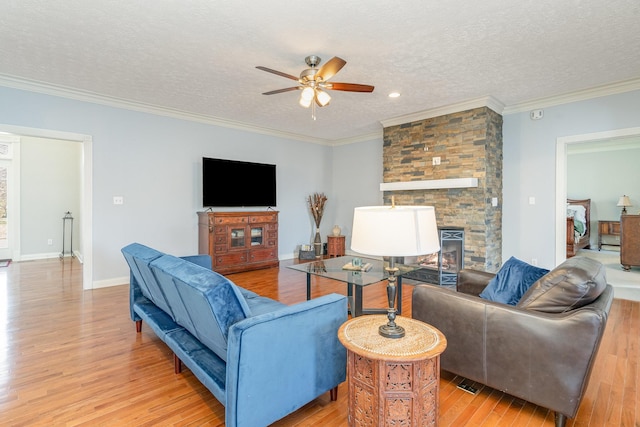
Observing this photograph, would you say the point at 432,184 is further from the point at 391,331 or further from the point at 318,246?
the point at 391,331

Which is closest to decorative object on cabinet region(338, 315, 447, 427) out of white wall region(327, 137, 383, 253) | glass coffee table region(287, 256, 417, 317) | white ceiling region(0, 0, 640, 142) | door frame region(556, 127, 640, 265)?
glass coffee table region(287, 256, 417, 317)

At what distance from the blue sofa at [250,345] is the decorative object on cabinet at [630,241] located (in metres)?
5.99

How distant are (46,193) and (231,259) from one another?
15.1 feet

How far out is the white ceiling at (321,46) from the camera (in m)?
2.38

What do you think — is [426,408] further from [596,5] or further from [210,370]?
[596,5]

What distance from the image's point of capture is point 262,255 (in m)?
5.60

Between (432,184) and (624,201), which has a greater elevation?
(432,184)

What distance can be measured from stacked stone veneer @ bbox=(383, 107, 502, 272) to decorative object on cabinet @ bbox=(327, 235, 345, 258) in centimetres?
191

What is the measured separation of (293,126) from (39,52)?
11.9 feet

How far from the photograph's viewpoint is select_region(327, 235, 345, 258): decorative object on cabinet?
6586mm

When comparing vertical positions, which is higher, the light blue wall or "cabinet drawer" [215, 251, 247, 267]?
the light blue wall

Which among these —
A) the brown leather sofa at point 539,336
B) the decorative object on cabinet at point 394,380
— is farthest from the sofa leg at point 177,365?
the brown leather sofa at point 539,336

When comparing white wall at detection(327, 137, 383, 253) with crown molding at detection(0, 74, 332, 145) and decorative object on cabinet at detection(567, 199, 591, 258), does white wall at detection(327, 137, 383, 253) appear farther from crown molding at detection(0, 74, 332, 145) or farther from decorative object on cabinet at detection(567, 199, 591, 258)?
decorative object on cabinet at detection(567, 199, 591, 258)

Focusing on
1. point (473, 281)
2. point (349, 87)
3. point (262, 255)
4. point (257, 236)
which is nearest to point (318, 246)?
point (262, 255)
